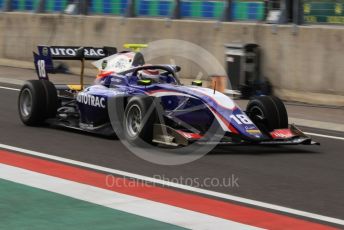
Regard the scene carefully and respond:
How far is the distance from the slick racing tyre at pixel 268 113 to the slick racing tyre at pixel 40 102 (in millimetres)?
3048

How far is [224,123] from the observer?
10.5 meters

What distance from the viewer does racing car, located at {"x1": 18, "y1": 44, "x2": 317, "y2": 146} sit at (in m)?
10.6

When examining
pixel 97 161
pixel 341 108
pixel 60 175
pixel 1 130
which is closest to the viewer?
pixel 60 175

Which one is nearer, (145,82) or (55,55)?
(145,82)

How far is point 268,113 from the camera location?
1134 cm

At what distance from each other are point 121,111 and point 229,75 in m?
7.43

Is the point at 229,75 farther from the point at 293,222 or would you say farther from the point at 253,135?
the point at 293,222

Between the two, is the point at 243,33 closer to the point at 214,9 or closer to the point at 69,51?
the point at 214,9

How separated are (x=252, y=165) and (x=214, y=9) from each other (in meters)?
10.1

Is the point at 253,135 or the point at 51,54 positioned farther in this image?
the point at 51,54

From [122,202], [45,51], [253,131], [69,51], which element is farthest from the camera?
[69,51]

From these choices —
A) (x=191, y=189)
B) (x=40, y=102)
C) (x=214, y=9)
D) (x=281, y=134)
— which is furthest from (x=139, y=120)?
(x=214, y=9)

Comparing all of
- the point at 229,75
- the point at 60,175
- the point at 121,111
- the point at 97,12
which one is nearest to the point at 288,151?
the point at 121,111

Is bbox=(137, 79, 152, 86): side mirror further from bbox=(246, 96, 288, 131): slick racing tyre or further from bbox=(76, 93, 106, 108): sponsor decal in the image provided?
bbox=(246, 96, 288, 131): slick racing tyre
